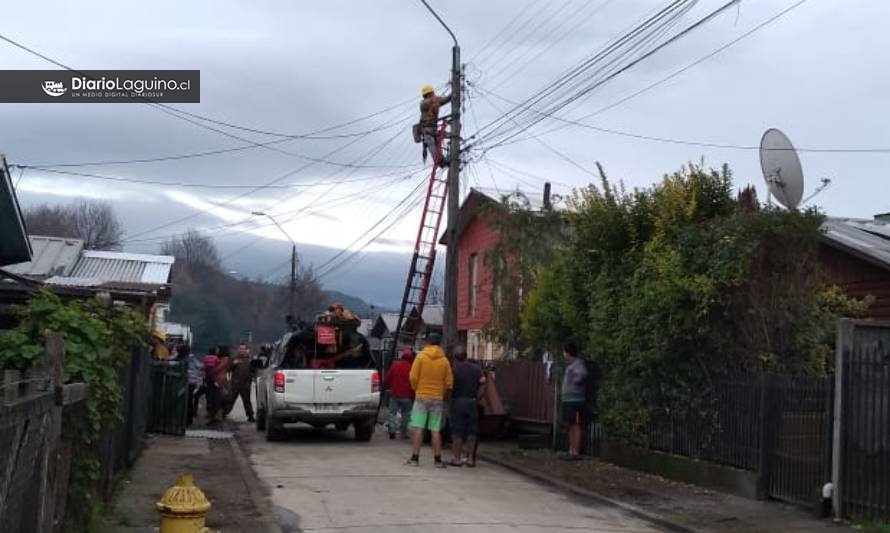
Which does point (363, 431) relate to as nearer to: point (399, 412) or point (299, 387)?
point (399, 412)

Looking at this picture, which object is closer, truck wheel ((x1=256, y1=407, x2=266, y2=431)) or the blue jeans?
the blue jeans

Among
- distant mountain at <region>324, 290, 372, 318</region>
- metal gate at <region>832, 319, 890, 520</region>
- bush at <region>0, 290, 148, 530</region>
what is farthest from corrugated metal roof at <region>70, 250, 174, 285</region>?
distant mountain at <region>324, 290, 372, 318</region>

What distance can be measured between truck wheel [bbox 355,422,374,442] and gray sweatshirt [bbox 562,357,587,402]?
14.1 ft

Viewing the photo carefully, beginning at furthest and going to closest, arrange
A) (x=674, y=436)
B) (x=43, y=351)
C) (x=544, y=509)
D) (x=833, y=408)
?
(x=674, y=436), (x=544, y=509), (x=833, y=408), (x=43, y=351)

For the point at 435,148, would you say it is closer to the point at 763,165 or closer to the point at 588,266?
the point at 588,266

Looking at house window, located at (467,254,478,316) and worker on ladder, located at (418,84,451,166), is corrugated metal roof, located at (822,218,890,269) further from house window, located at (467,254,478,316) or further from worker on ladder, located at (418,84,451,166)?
house window, located at (467,254,478,316)

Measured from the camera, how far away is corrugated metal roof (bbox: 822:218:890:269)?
16234 millimetres

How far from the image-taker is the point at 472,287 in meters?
34.2

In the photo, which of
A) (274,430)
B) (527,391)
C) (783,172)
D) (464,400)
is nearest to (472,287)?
(527,391)

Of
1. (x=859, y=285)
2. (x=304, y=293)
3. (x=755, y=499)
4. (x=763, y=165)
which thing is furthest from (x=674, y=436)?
(x=304, y=293)

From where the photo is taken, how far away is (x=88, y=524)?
789cm

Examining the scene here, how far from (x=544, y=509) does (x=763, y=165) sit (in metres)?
6.74

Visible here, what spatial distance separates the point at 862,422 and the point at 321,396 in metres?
9.86

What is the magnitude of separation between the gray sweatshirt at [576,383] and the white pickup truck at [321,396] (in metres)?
3.97
